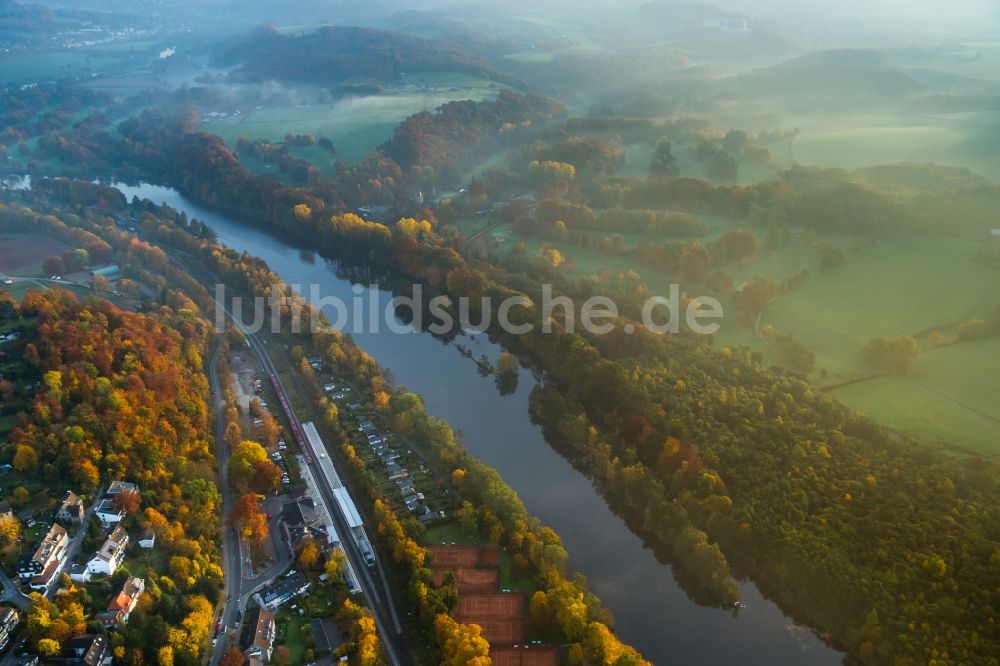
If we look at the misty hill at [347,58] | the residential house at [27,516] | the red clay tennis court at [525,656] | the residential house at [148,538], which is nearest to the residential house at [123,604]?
the residential house at [148,538]

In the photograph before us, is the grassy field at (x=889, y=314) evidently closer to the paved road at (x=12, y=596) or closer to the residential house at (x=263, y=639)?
the residential house at (x=263, y=639)

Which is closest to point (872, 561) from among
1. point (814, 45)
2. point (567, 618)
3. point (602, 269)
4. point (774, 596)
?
point (774, 596)

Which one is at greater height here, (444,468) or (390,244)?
(390,244)

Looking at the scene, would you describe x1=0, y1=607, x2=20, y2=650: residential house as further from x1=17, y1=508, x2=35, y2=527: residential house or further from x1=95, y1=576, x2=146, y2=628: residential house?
x1=17, y1=508, x2=35, y2=527: residential house

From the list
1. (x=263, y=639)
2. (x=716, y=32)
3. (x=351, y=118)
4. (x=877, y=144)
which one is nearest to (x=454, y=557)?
(x=263, y=639)

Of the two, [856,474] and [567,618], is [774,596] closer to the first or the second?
[856,474]

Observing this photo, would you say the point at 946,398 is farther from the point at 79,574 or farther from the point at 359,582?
the point at 79,574

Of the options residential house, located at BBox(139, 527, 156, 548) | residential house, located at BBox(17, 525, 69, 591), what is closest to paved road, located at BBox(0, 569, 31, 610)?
residential house, located at BBox(17, 525, 69, 591)
